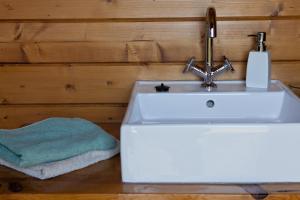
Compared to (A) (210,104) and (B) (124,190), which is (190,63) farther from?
(B) (124,190)

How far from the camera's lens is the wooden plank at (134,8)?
1.27 m

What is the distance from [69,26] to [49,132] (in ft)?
1.31

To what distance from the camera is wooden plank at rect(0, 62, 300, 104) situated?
134cm

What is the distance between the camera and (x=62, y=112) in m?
1.40

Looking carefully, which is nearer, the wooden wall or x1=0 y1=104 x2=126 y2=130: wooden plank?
the wooden wall

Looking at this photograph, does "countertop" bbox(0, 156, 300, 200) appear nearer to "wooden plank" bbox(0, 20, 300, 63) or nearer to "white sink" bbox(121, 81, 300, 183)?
"white sink" bbox(121, 81, 300, 183)


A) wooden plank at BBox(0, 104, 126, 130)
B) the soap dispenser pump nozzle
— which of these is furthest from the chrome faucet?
wooden plank at BBox(0, 104, 126, 130)

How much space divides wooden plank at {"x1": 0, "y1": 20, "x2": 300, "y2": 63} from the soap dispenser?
0.27 ft

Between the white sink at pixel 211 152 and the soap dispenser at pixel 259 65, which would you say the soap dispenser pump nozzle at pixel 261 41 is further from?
the white sink at pixel 211 152

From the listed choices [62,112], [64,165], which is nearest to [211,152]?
[64,165]

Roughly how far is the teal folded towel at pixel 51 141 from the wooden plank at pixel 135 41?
11.3 inches

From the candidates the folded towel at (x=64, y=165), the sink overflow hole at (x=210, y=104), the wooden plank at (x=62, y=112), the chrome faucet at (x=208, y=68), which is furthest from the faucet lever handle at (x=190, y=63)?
the folded towel at (x=64, y=165)

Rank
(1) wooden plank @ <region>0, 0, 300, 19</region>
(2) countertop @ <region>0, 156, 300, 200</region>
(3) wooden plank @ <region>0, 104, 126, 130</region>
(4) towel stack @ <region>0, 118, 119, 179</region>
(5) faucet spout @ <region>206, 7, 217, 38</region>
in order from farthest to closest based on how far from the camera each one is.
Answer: (3) wooden plank @ <region>0, 104, 126, 130</region> → (1) wooden plank @ <region>0, 0, 300, 19</region> → (5) faucet spout @ <region>206, 7, 217, 38</region> → (4) towel stack @ <region>0, 118, 119, 179</region> → (2) countertop @ <region>0, 156, 300, 200</region>

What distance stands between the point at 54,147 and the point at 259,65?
2.24ft
